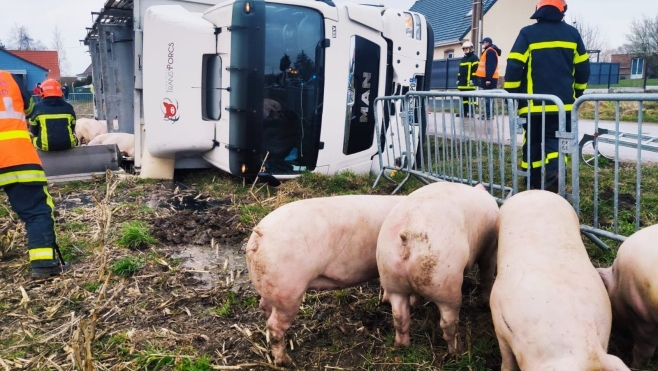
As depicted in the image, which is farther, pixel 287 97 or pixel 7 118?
pixel 287 97

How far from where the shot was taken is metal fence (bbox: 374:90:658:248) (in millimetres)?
4359

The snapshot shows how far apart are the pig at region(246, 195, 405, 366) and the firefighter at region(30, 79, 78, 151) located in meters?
6.25

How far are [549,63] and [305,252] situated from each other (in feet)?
12.9

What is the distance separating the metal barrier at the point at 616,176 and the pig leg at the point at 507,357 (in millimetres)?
1845

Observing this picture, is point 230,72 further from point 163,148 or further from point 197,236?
point 197,236

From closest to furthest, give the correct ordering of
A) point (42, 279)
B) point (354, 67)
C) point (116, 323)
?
point (116, 323) → point (42, 279) → point (354, 67)

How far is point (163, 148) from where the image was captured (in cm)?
772

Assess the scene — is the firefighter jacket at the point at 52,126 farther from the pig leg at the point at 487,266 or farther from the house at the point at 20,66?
the house at the point at 20,66

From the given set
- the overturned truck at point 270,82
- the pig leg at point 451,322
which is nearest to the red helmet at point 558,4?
the overturned truck at point 270,82

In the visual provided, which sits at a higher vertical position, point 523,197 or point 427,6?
point 427,6

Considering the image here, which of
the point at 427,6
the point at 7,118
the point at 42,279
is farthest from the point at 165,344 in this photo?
the point at 427,6

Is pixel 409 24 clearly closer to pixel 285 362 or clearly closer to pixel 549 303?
pixel 285 362

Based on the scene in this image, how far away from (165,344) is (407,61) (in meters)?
5.96

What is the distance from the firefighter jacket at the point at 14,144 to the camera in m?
4.75
